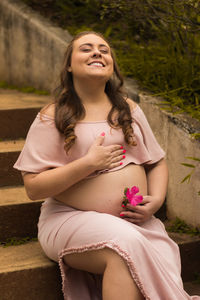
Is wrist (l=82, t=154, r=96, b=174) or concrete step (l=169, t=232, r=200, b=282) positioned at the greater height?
wrist (l=82, t=154, r=96, b=174)

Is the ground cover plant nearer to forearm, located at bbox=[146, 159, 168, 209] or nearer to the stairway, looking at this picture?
forearm, located at bbox=[146, 159, 168, 209]

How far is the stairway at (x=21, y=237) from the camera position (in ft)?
8.58

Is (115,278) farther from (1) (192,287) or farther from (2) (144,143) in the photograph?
(1) (192,287)

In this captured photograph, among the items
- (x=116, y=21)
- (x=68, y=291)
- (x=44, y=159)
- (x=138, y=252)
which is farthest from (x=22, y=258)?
(x=116, y=21)

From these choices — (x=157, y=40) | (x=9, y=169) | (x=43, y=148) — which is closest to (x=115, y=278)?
(x=43, y=148)

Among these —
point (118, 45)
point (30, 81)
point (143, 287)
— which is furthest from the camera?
point (30, 81)

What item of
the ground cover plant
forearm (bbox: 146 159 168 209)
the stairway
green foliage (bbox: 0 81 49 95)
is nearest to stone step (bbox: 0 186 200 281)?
the stairway

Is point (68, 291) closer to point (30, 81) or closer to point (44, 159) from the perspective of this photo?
point (44, 159)

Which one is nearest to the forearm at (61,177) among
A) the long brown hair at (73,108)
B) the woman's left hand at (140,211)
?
the long brown hair at (73,108)

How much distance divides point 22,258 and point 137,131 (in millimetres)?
987

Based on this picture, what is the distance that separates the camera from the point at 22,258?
2.73 m

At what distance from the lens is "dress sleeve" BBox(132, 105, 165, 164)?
2674 mm

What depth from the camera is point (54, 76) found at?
458cm

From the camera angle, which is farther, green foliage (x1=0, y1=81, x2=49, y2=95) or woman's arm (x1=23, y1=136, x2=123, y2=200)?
green foliage (x1=0, y1=81, x2=49, y2=95)
